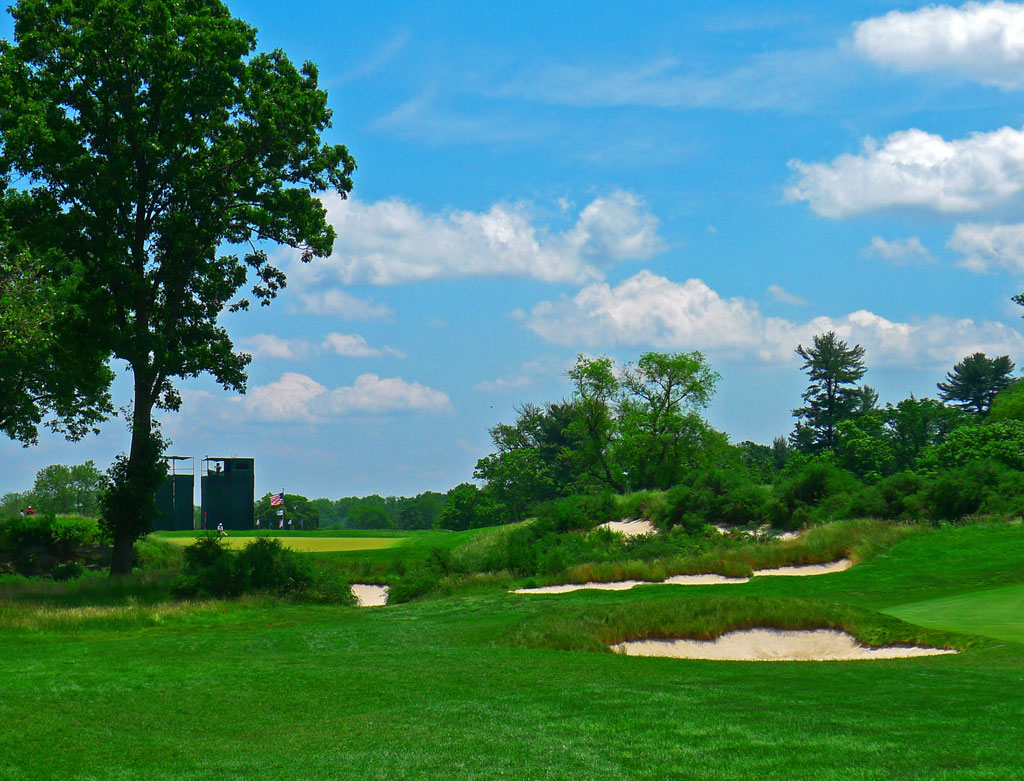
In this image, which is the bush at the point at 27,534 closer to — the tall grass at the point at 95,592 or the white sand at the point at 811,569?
the tall grass at the point at 95,592

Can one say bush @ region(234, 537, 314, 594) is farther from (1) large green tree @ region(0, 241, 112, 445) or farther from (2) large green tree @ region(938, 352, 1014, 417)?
(2) large green tree @ region(938, 352, 1014, 417)

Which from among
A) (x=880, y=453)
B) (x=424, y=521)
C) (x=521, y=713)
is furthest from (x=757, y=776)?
(x=424, y=521)

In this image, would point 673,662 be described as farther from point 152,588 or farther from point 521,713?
point 152,588

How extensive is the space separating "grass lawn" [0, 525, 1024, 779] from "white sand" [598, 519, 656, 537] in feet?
77.4

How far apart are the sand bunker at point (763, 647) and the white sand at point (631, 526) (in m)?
22.5

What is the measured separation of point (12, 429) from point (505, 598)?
20.4 meters

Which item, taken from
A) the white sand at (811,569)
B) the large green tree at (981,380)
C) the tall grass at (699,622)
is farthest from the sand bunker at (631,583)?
the large green tree at (981,380)

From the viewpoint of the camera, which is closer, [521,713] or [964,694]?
[521,713]

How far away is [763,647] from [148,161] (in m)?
21.1

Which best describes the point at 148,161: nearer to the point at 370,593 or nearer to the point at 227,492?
the point at 370,593

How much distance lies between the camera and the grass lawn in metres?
7.03

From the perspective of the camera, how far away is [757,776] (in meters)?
6.55

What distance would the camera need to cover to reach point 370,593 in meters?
30.9

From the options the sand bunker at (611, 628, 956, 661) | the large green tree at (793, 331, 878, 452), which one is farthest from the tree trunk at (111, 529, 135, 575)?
the large green tree at (793, 331, 878, 452)
